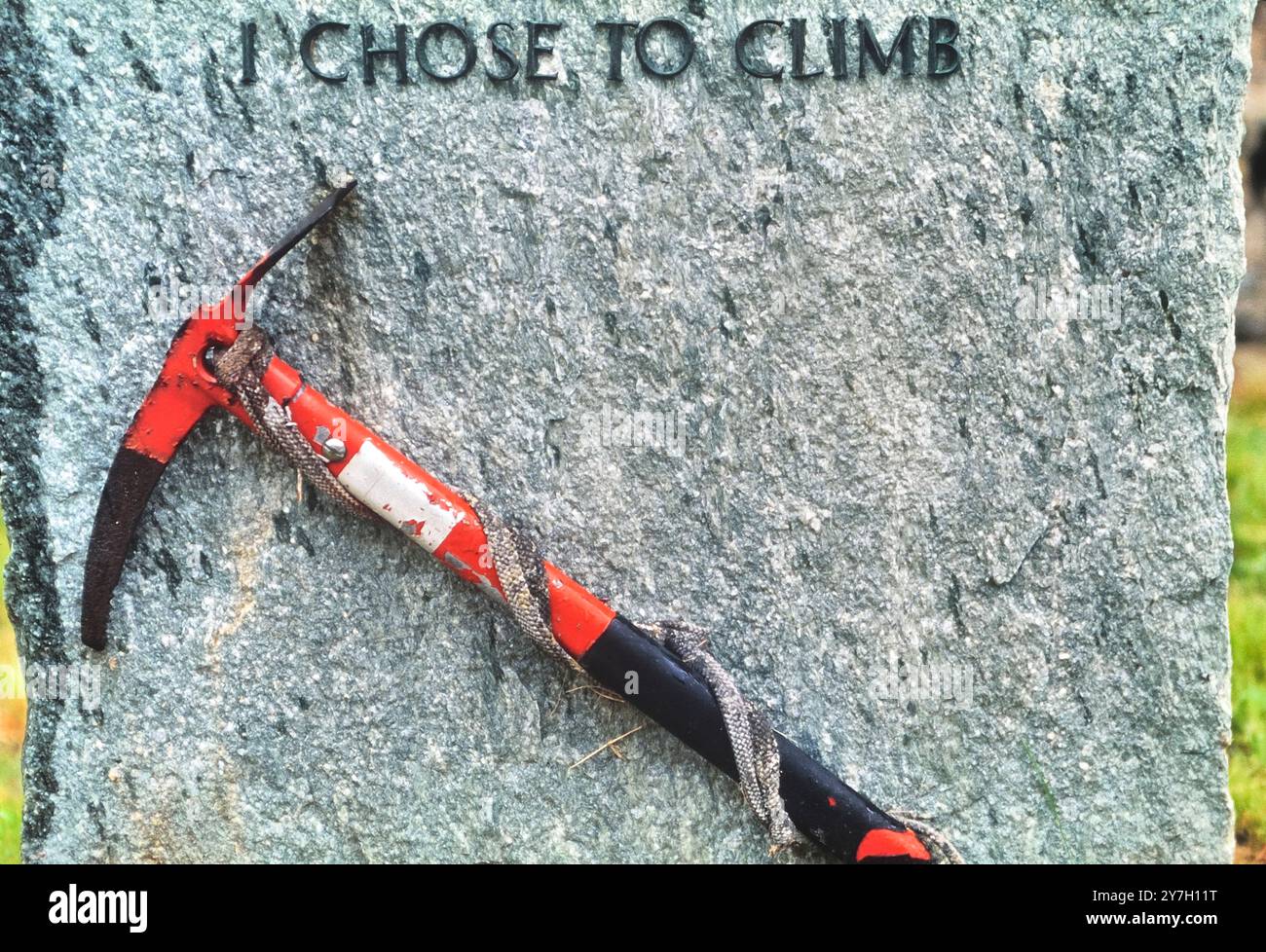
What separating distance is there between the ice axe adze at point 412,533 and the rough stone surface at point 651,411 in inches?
1.9

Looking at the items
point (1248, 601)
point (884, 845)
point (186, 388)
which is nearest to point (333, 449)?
point (186, 388)

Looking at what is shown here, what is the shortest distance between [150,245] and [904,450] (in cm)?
116

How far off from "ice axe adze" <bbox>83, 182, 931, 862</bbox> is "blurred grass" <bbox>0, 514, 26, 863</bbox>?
725 millimetres

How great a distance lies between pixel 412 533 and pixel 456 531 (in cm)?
6

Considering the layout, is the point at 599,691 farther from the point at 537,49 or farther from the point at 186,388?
the point at 537,49

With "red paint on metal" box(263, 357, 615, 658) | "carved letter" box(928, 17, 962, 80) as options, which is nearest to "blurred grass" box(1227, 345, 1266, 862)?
"red paint on metal" box(263, 357, 615, 658)

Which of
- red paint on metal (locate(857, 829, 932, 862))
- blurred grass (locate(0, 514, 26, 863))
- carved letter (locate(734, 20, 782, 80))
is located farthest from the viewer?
blurred grass (locate(0, 514, 26, 863))

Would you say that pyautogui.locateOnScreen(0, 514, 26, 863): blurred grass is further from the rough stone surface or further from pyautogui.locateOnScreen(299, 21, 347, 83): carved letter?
pyautogui.locateOnScreen(299, 21, 347, 83): carved letter

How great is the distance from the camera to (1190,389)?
187 cm

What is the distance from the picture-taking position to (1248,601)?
3.24 meters

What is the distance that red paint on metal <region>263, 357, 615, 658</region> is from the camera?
1790 millimetres

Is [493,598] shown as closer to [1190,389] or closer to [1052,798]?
[1052,798]

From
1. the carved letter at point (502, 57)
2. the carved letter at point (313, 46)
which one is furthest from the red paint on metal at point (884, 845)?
the carved letter at point (313, 46)
